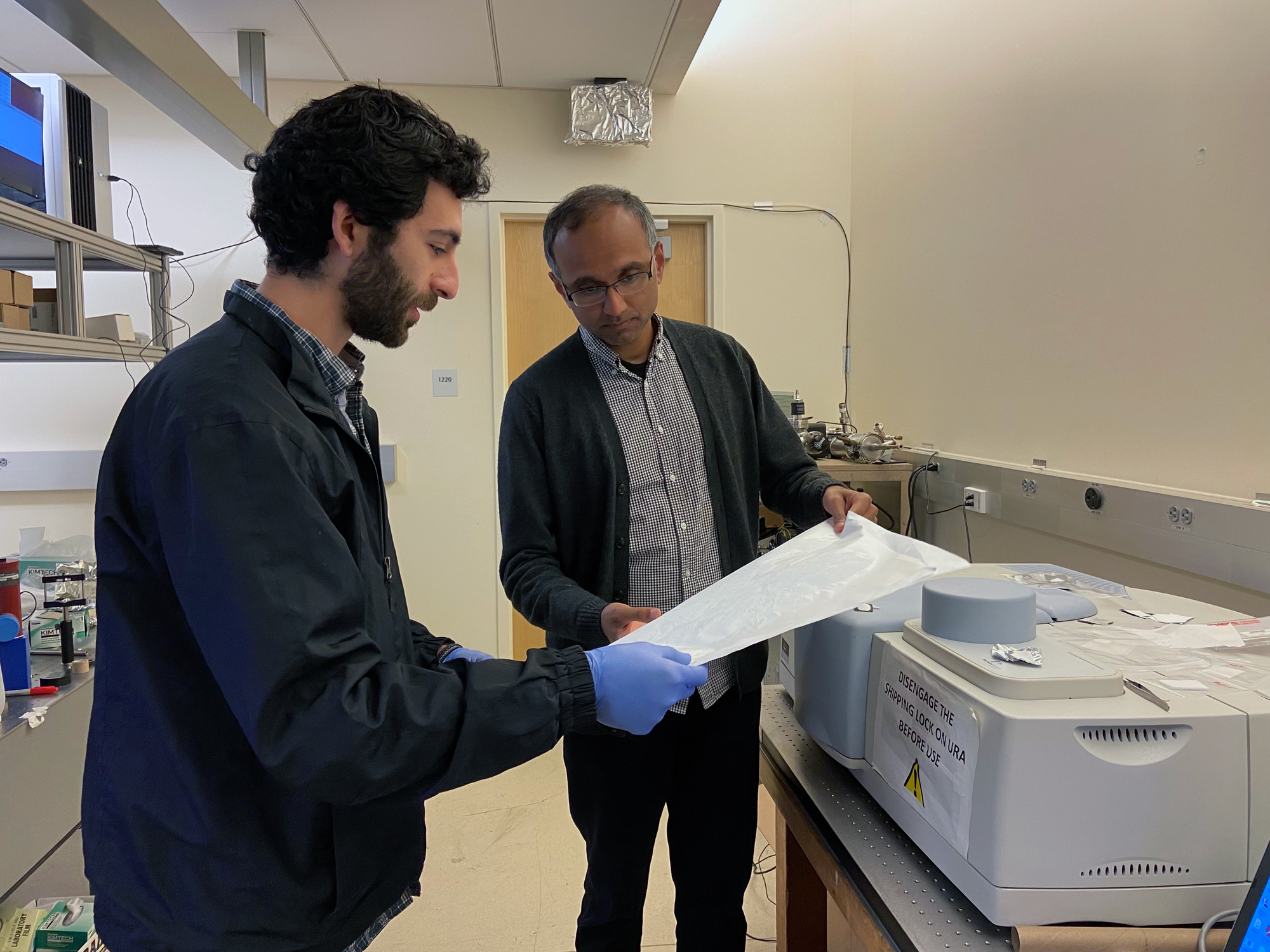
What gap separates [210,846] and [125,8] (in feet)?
6.15

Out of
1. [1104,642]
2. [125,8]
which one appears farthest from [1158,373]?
[125,8]

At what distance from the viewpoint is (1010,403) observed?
2293mm

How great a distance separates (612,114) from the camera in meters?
3.14

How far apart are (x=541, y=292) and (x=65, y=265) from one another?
1.74 m

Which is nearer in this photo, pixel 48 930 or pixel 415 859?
pixel 415 859

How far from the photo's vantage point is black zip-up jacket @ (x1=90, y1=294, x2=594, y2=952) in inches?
26.9

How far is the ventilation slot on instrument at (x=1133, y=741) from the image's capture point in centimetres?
72

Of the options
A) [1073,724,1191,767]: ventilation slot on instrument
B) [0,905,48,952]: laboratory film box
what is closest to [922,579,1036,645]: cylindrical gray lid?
[1073,724,1191,767]: ventilation slot on instrument

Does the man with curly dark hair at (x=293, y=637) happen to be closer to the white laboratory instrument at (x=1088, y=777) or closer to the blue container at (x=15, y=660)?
the white laboratory instrument at (x=1088, y=777)

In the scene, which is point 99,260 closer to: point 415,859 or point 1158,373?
point 415,859

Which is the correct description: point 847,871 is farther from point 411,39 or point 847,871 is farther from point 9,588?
point 411,39

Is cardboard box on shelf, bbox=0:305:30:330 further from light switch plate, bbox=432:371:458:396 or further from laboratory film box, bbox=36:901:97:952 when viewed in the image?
light switch plate, bbox=432:371:458:396

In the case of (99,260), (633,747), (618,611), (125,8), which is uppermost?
(125,8)

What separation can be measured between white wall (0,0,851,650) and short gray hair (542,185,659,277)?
1965 mm
